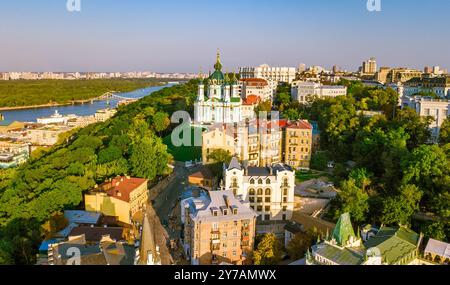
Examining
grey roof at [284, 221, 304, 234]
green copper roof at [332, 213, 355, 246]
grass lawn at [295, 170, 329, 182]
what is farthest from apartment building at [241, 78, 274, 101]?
green copper roof at [332, 213, 355, 246]

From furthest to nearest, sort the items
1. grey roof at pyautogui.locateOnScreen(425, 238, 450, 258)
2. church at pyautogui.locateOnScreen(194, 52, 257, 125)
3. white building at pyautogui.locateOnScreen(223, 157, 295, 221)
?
church at pyautogui.locateOnScreen(194, 52, 257, 125) < white building at pyautogui.locateOnScreen(223, 157, 295, 221) < grey roof at pyautogui.locateOnScreen(425, 238, 450, 258)

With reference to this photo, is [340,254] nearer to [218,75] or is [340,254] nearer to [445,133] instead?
[445,133]

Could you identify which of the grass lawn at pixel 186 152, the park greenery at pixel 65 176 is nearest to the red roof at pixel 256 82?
the park greenery at pixel 65 176

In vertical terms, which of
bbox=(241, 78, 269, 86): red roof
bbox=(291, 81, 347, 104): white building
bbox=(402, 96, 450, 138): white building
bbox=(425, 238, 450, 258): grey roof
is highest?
bbox=(241, 78, 269, 86): red roof

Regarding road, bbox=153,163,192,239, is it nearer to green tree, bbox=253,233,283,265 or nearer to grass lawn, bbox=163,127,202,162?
grass lawn, bbox=163,127,202,162
